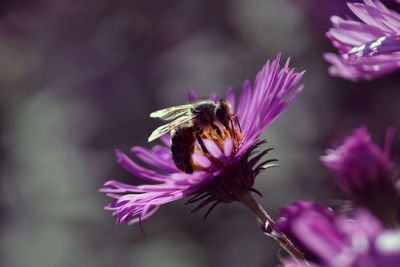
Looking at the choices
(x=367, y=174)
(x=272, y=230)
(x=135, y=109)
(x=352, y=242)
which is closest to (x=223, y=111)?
(x=272, y=230)

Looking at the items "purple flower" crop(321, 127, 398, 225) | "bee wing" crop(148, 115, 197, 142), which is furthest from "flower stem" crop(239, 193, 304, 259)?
"bee wing" crop(148, 115, 197, 142)

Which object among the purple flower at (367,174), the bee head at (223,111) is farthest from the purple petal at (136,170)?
the purple flower at (367,174)

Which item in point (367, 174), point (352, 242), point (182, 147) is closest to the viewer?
point (352, 242)

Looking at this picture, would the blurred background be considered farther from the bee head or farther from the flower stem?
the flower stem

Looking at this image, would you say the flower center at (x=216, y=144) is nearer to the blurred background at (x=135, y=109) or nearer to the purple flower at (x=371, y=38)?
the purple flower at (x=371, y=38)

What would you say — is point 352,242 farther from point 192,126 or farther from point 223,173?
point 192,126
